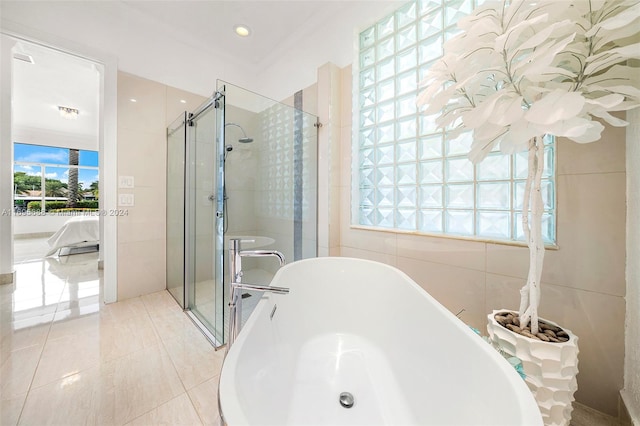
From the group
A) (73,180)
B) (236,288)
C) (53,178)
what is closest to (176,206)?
(236,288)

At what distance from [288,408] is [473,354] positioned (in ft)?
2.49

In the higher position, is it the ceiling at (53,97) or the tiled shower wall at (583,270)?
the ceiling at (53,97)

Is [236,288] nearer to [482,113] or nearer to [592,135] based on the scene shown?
[482,113]

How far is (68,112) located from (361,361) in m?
6.04

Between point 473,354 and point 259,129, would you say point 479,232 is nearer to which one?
point 473,354

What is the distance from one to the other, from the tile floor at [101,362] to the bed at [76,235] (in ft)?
5.58

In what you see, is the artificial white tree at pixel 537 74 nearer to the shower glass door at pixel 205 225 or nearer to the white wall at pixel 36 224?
the shower glass door at pixel 205 225

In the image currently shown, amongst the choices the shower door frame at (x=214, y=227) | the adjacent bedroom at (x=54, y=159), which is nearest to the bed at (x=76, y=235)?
the adjacent bedroom at (x=54, y=159)

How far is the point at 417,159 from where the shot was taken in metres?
1.49

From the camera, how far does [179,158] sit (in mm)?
2146

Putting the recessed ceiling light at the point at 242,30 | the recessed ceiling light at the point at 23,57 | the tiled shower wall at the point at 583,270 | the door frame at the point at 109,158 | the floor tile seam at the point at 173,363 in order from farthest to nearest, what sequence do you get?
the recessed ceiling light at the point at 23,57 → the recessed ceiling light at the point at 242,30 → the door frame at the point at 109,158 → the floor tile seam at the point at 173,363 → the tiled shower wall at the point at 583,270

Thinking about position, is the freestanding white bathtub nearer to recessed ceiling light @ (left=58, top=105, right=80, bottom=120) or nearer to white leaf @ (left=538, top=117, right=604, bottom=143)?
white leaf @ (left=538, top=117, right=604, bottom=143)

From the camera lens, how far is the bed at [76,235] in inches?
137

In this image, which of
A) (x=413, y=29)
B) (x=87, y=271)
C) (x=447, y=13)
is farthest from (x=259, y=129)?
(x=87, y=271)
